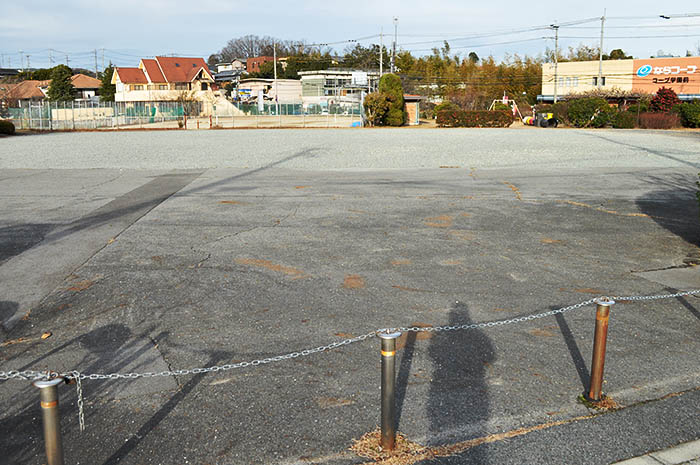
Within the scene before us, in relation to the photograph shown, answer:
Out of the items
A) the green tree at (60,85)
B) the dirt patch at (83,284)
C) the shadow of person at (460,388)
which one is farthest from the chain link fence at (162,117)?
→ the shadow of person at (460,388)

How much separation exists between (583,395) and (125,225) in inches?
305

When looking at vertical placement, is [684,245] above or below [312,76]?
below

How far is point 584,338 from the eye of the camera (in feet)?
17.4

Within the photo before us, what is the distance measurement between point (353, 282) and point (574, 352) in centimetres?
264

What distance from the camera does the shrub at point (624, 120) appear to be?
42.9 m

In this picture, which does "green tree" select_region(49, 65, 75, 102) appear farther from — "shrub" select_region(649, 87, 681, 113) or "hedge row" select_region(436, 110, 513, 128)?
"shrub" select_region(649, 87, 681, 113)

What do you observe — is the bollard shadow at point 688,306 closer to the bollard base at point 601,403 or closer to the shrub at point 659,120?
the bollard base at point 601,403

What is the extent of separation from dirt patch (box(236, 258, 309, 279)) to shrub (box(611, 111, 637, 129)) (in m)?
41.7

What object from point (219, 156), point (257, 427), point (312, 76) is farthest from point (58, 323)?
point (312, 76)

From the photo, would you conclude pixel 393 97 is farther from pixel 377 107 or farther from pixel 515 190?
pixel 515 190

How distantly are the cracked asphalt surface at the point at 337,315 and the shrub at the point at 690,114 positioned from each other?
3169 cm

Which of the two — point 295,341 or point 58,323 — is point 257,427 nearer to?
point 295,341

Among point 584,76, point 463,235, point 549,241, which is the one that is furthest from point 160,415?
point 584,76

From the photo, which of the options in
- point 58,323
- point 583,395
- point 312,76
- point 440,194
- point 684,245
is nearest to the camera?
point 583,395
